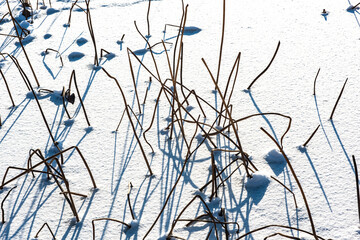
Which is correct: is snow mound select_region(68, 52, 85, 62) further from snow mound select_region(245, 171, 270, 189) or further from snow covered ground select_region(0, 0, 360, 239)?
snow mound select_region(245, 171, 270, 189)

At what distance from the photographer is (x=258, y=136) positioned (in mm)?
1332

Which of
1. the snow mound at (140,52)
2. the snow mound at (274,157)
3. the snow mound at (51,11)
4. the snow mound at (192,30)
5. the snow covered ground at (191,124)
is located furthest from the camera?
the snow mound at (51,11)

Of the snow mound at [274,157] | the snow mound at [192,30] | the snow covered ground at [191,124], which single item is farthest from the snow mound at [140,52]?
the snow mound at [274,157]

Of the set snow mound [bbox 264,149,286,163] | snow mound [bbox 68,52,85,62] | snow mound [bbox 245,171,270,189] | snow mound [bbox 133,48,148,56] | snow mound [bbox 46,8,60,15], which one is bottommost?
snow mound [bbox 245,171,270,189]

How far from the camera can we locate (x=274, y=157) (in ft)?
4.00

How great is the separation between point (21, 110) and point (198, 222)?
0.93 meters

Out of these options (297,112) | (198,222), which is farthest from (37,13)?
(198,222)

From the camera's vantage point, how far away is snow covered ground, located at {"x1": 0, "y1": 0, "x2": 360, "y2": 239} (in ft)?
3.44

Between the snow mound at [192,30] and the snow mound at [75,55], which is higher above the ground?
the snow mound at [192,30]

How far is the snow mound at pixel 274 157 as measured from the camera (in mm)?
1215

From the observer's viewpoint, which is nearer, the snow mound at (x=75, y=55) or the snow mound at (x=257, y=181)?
the snow mound at (x=257, y=181)

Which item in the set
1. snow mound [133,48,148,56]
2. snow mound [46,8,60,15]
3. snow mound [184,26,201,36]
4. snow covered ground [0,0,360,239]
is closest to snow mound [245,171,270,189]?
snow covered ground [0,0,360,239]

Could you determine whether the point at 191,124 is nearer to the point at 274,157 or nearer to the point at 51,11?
the point at 274,157

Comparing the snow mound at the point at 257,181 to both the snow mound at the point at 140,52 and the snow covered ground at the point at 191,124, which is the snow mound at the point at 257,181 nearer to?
the snow covered ground at the point at 191,124
